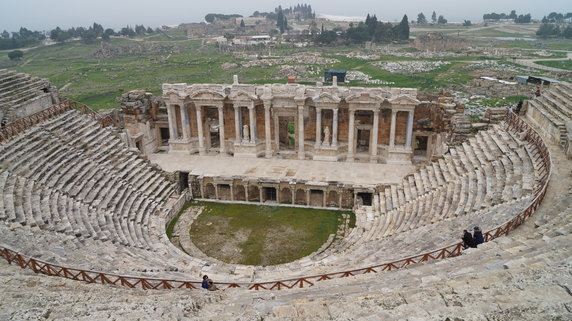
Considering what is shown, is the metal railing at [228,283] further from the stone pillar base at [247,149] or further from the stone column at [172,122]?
the stone column at [172,122]

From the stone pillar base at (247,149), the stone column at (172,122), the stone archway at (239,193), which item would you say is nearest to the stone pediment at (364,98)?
the stone pillar base at (247,149)

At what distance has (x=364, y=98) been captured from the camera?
24.3 metres

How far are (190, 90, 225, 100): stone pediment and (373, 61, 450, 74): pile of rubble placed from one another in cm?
4377

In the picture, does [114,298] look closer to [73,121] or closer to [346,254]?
[346,254]

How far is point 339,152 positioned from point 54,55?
91.1 metres

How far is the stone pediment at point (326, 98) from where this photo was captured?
24.4m

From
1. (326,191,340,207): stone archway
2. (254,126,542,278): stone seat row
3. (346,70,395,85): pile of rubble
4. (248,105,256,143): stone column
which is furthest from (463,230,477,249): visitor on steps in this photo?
(346,70,395,85): pile of rubble

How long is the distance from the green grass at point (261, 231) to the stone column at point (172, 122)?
20.7ft

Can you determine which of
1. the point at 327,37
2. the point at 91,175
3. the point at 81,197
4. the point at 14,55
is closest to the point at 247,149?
the point at 91,175

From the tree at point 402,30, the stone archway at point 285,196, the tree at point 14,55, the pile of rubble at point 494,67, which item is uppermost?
the tree at point 402,30

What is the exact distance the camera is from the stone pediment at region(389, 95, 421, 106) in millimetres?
23723

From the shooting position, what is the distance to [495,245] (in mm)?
10438

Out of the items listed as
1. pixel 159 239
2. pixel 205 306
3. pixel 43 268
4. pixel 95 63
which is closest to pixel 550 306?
pixel 205 306

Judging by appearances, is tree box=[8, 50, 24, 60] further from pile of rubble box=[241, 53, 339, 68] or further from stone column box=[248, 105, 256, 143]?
stone column box=[248, 105, 256, 143]
